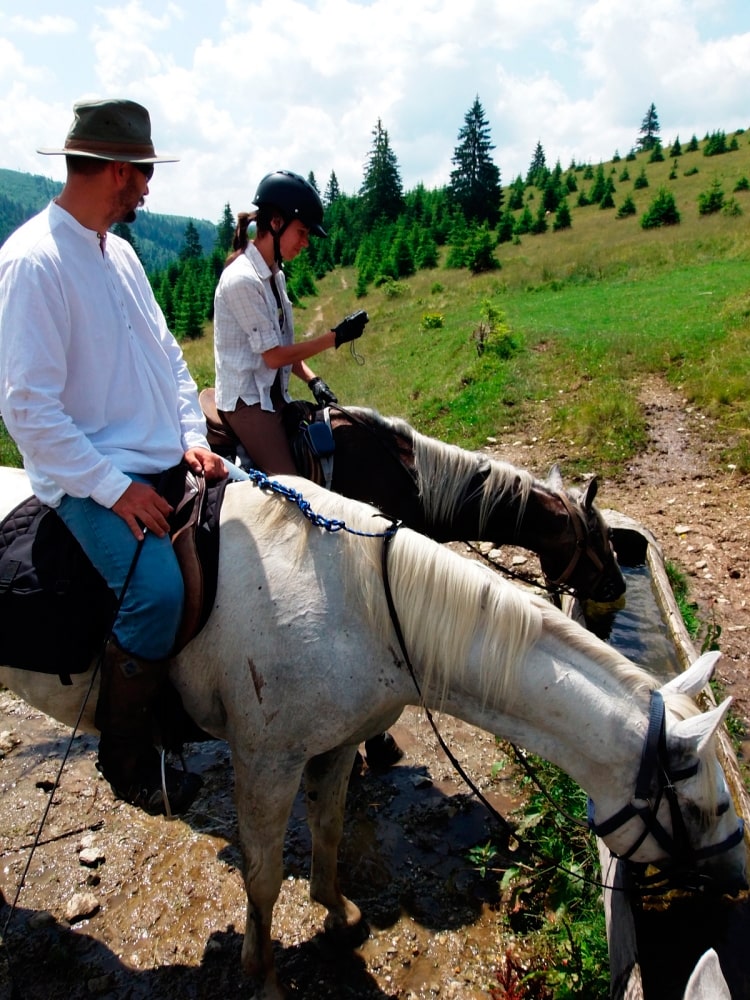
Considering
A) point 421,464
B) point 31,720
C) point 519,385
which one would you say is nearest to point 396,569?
point 421,464

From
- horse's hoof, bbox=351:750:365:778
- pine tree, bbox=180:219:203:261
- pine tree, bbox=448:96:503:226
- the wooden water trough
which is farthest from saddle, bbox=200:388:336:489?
pine tree, bbox=180:219:203:261

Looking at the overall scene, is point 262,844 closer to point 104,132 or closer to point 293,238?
point 104,132

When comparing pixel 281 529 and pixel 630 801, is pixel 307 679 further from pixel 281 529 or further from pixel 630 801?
pixel 630 801

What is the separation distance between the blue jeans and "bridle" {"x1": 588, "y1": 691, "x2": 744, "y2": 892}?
1715mm

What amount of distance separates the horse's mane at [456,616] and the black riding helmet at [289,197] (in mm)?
2454

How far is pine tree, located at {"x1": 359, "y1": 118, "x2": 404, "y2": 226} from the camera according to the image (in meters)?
64.3

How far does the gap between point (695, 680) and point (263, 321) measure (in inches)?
119

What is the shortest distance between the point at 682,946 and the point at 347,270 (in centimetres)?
5785

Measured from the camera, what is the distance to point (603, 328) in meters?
14.6

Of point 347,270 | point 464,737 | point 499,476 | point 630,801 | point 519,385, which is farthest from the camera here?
point 347,270

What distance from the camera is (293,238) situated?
4.05m

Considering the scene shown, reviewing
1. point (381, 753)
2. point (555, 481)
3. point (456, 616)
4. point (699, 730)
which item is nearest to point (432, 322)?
point (555, 481)

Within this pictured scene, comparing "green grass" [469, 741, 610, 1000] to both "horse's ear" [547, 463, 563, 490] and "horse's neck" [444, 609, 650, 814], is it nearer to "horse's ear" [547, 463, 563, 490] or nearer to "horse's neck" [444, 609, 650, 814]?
"horse's neck" [444, 609, 650, 814]

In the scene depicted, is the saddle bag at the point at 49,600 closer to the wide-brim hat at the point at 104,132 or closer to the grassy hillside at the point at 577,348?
the wide-brim hat at the point at 104,132
